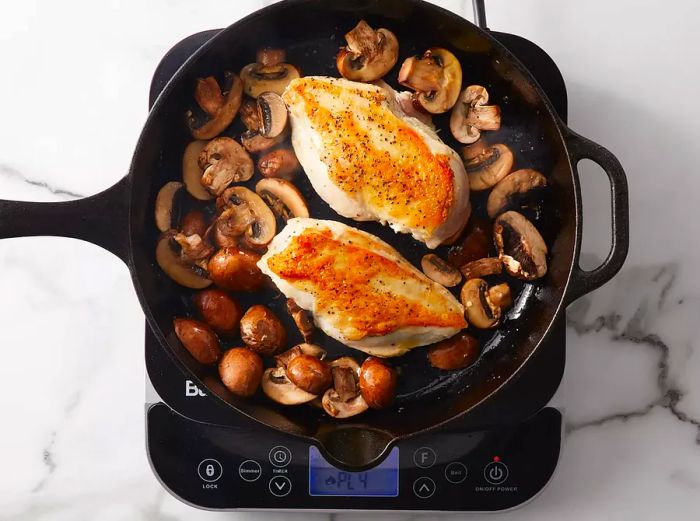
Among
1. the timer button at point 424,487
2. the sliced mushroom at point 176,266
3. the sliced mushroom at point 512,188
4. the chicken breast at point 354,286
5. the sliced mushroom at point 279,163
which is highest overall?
the sliced mushroom at point 512,188

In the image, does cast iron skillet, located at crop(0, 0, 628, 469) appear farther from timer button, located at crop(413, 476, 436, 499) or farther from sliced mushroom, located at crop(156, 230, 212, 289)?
timer button, located at crop(413, 476, 436, 499)

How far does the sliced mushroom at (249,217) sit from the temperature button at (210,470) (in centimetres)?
47

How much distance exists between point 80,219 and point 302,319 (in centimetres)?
48

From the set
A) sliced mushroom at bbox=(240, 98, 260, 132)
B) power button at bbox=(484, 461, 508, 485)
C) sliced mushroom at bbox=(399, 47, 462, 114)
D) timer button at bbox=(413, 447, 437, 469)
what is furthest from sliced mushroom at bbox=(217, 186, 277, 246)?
power button at bbox=(484, 461, 508, 485)

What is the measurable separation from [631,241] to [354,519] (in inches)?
34.9

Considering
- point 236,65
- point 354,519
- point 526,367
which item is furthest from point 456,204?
point 354,519

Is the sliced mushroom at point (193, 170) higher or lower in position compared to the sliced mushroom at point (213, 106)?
lower

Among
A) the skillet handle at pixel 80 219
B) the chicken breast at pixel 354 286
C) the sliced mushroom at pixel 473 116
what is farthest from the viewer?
the sliced mushroom at pixel 473 116

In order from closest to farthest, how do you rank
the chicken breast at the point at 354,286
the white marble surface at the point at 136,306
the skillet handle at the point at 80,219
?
1. the skillet handle at the point at 80,219
2. the chicken breast at the point at 354,286
3. the white marble surface at the point at 136,306

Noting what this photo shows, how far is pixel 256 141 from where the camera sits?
1.63 metres

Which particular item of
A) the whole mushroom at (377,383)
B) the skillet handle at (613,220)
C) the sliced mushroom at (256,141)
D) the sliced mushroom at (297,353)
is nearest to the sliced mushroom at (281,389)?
the sliced mushroom at (297,353)

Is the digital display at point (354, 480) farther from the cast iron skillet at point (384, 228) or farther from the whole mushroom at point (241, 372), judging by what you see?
the whole mushroom at point (241, 372)

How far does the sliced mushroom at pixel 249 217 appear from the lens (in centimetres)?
161

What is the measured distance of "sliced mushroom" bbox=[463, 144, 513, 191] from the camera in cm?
162
